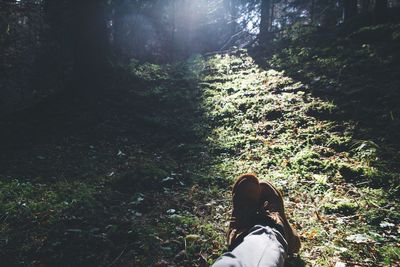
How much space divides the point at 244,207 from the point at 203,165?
97.7 inches

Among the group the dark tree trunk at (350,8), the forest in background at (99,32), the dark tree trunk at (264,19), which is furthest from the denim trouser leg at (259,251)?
the dark tree trunk at (264,19)

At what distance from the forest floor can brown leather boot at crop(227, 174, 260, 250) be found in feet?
1.03

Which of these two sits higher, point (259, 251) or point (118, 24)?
point (118, 24)

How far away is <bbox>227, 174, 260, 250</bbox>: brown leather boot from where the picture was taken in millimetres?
3297

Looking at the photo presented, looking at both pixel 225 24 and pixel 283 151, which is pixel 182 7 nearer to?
pixel 225 24

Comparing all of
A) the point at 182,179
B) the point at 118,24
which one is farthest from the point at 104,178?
the point at 118,24

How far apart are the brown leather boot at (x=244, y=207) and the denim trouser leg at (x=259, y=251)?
232mm

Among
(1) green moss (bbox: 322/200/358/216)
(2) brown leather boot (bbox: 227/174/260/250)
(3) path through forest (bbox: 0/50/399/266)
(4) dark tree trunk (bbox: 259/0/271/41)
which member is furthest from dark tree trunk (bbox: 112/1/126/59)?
(1) green moss (bbox: 322/200/358/216)

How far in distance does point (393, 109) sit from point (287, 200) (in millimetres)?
3268

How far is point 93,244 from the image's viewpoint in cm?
343

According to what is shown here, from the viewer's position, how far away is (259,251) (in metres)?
2.54

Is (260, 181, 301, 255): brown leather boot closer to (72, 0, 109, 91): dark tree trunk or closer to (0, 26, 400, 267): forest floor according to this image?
(0, 26, 400, 267): forest floor

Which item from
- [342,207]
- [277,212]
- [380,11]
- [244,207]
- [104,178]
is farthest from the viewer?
[380,11]

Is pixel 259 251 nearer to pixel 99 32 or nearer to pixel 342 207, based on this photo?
pixel 342 207
